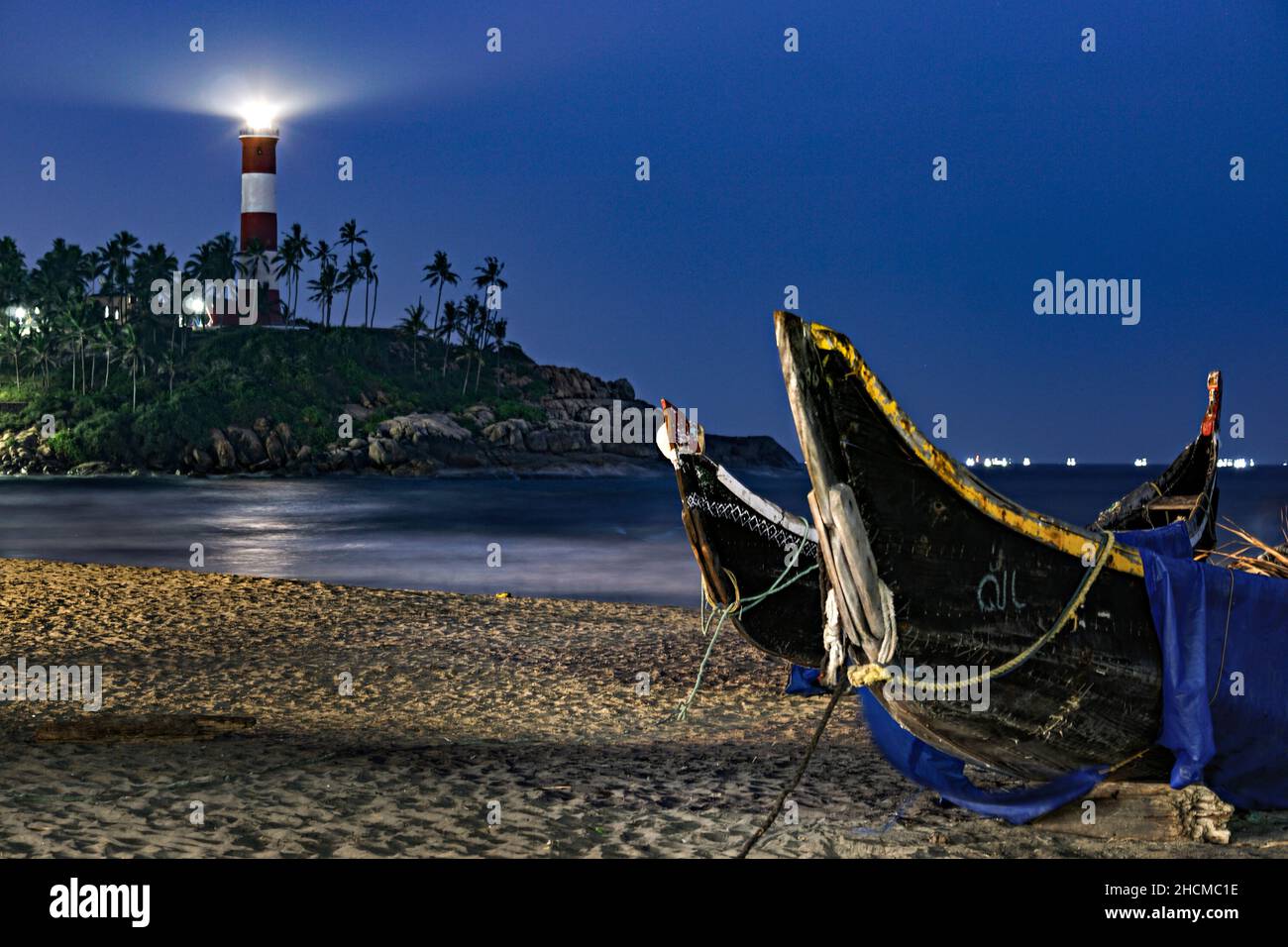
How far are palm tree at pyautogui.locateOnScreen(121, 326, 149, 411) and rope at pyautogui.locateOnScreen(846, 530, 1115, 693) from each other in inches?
3702

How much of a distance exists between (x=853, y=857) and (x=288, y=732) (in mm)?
4687

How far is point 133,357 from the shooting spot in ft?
308

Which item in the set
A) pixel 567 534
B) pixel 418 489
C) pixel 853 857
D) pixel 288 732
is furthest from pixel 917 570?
pixel 418 489

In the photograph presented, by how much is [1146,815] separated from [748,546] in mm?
4437

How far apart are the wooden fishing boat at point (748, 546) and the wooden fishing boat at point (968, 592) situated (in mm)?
3341

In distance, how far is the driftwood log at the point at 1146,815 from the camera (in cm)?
623

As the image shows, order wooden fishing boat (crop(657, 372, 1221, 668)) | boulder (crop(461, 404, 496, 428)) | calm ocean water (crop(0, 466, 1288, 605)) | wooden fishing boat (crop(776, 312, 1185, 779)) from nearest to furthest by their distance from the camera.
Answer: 1. wooden fishing boat (crop(776, 312, 1185, 779))
2. wooden fishing boat (crop(657, 372, 1221, 668))
3. calm ocean water (crop(0, 466, 1288, 605))
4. boulder (crop(461, 404, 496, 428))

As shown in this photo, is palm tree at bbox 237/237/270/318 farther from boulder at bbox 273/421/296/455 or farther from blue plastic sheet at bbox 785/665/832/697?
blue plastic sheet at bbox 785/665/832/697

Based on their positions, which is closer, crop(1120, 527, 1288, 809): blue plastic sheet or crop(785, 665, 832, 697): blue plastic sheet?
crop(1120, 527, 1288, 809): blue plastic sheet

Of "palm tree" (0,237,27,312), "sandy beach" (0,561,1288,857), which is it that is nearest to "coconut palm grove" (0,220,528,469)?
"palm tree" (0,237,27,312)

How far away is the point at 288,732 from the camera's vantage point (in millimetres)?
9000

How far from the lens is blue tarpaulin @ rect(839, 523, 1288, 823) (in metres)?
6.27
